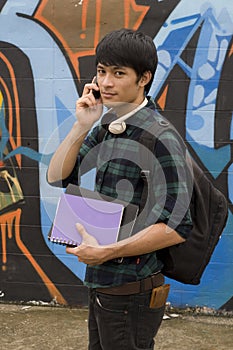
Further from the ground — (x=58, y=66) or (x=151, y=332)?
(x=58, y=66)

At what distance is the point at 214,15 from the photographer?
13.1 ft

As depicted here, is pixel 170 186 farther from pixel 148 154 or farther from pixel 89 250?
pixel 89 250

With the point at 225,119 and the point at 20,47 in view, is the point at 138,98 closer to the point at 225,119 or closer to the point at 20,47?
the point at 225,119

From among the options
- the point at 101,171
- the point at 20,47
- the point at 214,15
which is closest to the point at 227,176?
the point at 214,15

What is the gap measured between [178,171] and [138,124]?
0.24m

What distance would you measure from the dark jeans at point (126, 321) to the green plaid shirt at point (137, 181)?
0.07 meters

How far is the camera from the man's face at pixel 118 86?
6.66ft

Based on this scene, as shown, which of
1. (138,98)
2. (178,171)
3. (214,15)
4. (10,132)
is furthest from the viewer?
(10,132)

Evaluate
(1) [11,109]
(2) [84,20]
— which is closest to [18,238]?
(1) [11,109]

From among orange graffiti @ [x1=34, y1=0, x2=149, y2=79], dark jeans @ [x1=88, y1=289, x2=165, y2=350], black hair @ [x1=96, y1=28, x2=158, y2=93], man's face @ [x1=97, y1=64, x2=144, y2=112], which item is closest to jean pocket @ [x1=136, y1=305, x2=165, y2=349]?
dark jeans @ [x1=88, y1=289, x2=165, y2=350]

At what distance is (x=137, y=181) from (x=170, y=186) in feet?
0.45

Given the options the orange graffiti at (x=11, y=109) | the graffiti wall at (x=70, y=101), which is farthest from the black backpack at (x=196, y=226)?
the orange graffiti at (x=11, y=109)

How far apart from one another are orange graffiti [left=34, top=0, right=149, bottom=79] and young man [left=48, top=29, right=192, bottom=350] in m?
2.06

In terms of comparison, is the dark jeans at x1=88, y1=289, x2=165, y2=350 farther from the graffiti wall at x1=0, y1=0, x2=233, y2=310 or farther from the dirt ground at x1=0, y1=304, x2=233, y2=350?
the graffiti wall at x1=0, y1=0, x2=233, y2=310
